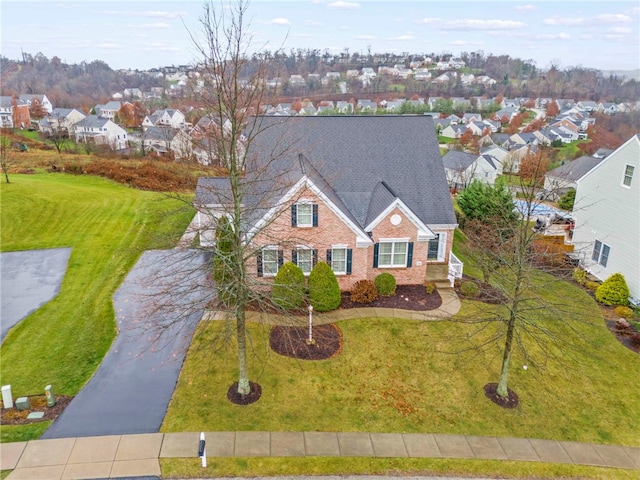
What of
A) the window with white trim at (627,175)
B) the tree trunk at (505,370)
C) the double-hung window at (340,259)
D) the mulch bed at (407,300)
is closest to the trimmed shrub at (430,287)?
the mulch bed at (407,300)

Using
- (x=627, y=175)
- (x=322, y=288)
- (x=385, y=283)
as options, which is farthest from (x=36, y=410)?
(x=627, y=175)

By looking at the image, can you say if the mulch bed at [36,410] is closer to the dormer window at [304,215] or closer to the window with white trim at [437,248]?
the dormer window at [304,215]

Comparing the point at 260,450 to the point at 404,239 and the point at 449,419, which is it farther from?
the point at 404,239

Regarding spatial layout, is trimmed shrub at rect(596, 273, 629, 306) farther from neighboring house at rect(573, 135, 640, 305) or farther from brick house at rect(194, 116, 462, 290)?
brick house at rect(194, 116, 462, 290)

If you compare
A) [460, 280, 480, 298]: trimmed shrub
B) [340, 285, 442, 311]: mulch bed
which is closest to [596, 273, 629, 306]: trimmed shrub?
[460, 280, 480, 298]: trimmed shrub

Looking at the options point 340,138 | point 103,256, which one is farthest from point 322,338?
point 103,256

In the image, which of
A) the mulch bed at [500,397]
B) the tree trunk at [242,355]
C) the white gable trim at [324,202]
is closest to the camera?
the tree trunk at [242,355]
